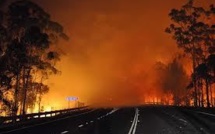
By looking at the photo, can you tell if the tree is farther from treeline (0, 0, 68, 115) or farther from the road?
the road

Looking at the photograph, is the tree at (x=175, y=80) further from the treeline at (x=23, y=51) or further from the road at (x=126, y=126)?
the road at (x=126, y=126)

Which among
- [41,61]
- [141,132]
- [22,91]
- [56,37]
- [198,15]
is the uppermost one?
[198,15]

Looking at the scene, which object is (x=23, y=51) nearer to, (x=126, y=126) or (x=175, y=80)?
(x=126, y=126)

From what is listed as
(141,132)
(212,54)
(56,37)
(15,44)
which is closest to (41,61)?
(56,37)

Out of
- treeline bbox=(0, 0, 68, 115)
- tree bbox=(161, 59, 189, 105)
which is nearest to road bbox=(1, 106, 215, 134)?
treeline bbox=(0, 0, 68, 115)

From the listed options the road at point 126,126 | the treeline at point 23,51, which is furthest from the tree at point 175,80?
the road at point 126,126

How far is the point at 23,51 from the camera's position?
54375mm

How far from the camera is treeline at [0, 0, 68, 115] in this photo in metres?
51.0

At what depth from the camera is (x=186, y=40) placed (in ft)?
278

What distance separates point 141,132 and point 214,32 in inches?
2355

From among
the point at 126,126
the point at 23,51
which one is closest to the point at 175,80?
the point at 23,51

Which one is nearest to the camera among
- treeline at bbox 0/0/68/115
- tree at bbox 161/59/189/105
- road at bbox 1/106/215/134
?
road at bbox 1/106/215/134

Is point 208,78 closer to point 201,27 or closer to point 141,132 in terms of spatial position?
point 201,27

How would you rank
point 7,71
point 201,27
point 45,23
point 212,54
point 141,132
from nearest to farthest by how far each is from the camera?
point 141,132, point 7,71, point 45,23, point 212,54, point 201,27
